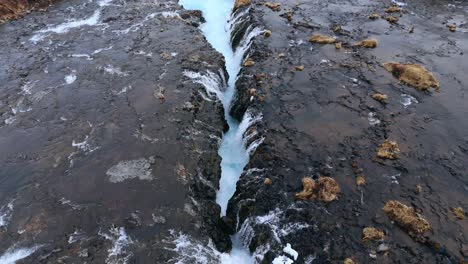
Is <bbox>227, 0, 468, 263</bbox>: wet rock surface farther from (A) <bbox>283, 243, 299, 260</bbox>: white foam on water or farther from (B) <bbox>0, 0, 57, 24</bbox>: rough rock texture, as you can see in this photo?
(B) <bbox>0, 0, 57, 24</bbox>: rough rock texture

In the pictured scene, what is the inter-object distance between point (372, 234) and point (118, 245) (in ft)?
34.3

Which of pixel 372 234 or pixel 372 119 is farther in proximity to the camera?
pixel 372 119

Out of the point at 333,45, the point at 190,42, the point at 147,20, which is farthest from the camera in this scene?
the point at 147,20

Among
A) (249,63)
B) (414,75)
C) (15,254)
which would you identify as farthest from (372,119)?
(15,254)

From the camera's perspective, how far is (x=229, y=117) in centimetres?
2428

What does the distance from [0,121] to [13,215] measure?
25.9 ft

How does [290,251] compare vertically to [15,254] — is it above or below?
above

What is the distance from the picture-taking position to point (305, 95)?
23.0 m

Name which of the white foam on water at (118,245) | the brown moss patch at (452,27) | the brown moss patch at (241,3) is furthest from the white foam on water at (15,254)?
the brown moss patch at (452,27)

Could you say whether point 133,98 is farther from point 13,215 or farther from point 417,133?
point 417,133

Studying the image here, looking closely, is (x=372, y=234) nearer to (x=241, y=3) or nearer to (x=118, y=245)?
(x=118, y=245)

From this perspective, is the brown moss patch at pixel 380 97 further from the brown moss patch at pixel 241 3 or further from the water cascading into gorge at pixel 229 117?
the brown moss patch at pixel 241 3

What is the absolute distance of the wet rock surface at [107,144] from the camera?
15891 mm

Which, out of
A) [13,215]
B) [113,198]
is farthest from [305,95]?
[13,215]
